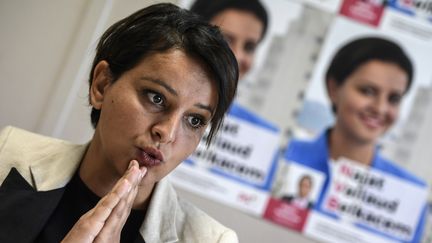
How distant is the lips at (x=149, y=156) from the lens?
80 cm

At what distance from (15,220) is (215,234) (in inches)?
16.3

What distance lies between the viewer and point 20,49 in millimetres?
1355

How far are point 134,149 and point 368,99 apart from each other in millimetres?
871

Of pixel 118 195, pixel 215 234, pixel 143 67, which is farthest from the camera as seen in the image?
pixel 215 234

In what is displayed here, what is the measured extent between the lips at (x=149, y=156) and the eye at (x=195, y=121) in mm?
91

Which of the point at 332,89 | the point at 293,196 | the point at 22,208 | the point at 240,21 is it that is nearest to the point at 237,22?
the point at 240,21

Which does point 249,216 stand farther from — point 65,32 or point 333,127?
point 65,32

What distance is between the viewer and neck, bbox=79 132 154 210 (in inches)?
36.4

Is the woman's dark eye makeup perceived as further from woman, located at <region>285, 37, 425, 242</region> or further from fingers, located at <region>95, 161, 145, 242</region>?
woman, located at <region>285, 37, 425, 242</region>

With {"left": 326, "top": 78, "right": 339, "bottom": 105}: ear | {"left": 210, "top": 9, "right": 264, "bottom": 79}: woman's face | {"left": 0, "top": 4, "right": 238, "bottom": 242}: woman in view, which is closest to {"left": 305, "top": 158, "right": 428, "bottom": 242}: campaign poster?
{"left": 326, "top": 78, "right": 339, "bottom": 105}: ear

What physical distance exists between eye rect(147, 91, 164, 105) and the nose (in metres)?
0.03

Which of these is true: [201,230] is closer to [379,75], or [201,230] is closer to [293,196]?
[293,196]

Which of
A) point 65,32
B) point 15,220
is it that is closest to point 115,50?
point 15,220

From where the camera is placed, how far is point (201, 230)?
98cm
